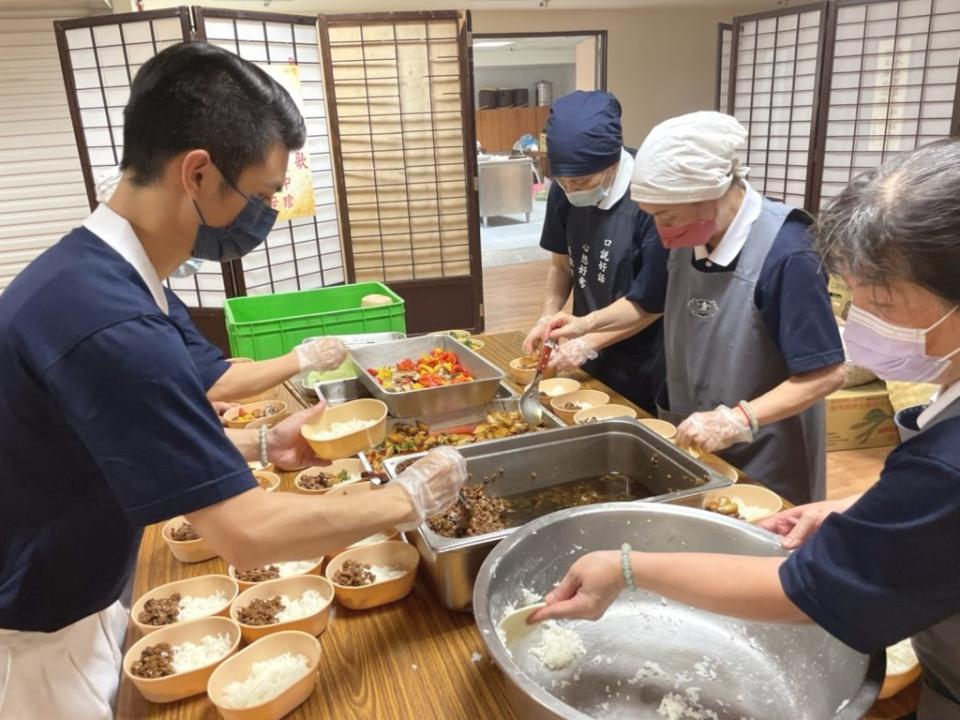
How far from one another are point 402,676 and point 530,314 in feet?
15.8

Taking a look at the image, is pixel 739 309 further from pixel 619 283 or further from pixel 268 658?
pixel 268 658

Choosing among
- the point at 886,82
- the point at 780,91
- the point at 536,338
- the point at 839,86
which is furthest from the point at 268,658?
the point at 780,91

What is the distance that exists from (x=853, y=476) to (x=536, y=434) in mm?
2350

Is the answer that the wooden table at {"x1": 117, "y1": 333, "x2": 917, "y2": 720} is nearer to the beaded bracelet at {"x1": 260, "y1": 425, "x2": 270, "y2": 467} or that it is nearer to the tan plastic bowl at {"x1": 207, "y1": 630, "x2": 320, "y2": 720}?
the tan plastic bowl at {"x1": 207, "y1": 630, "x2": 320, "y2": 720}

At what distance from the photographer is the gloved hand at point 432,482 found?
113 centimetres

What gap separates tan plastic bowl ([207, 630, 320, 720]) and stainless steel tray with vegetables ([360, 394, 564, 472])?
537mm

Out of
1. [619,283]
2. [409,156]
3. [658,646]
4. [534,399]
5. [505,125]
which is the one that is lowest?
[658,646]

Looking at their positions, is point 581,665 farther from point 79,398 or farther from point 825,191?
point 825,191

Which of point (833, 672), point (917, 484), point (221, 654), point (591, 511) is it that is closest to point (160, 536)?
point (221, 654)

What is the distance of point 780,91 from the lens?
4867mm

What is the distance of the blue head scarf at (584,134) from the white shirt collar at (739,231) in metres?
0.61

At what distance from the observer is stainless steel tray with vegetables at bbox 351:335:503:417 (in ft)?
6.45

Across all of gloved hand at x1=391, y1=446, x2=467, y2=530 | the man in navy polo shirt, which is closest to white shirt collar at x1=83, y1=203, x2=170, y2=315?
the man in navy polo shirt

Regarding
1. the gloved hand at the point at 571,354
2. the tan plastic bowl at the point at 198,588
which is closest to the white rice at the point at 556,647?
the tan plastic bowl at the point at 198,588
